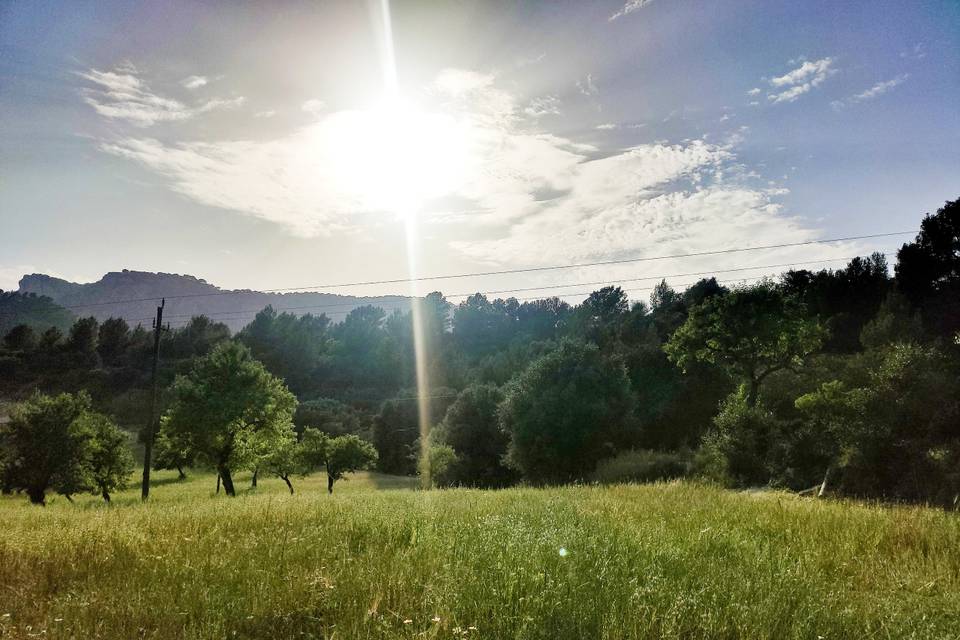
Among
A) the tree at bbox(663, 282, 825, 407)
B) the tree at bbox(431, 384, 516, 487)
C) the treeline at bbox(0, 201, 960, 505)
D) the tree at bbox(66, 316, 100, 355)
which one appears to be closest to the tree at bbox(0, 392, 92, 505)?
the treeline at bbox(0, 201, 960, 505)

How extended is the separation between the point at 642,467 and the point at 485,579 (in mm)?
28623

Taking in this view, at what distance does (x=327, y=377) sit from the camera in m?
115

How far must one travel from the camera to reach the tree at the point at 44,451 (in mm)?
37281

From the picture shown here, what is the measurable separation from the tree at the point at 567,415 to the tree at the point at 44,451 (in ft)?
106

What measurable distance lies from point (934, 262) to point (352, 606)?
68256 mm

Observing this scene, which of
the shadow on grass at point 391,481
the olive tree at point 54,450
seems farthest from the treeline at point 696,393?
the olive tree at point 54,450

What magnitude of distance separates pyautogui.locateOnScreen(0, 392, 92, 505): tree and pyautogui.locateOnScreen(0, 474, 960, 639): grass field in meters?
37.8

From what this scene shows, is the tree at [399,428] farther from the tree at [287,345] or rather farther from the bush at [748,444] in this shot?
the tree at [287,345]

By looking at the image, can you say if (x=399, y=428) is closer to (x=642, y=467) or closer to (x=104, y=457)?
(x=104, y=457)

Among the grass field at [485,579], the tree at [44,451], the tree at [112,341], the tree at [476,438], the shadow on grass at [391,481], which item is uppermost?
the tree at [112,341]

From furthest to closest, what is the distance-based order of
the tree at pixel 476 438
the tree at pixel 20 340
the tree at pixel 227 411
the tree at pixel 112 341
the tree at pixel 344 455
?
the tree at pixel 112 341, the tree at pixel 20 340, the tree at pixel 476 438, the tree at pixel 344 455, the tree at pixel 227 411

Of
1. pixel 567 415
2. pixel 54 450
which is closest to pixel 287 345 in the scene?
pixel 54 450

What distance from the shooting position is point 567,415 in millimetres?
37969

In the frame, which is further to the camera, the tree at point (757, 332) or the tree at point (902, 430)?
the tree at point (757, 332)
